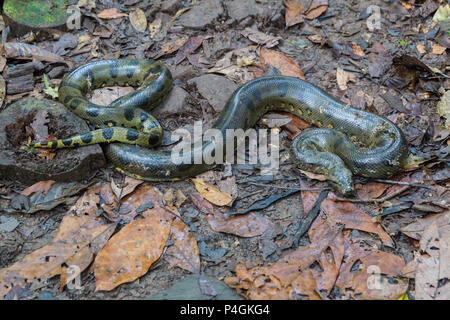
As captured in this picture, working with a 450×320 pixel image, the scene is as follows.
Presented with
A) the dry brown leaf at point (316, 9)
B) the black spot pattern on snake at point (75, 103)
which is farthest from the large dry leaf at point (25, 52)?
the dry brown leaf at point (316, 9)

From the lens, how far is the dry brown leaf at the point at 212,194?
254 inches

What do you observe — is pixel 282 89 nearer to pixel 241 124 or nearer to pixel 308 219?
pixel 241 124

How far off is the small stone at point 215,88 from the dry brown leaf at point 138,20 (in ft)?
7.35

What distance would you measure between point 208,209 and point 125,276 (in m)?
1.63

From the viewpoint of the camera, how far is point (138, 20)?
9555 mm

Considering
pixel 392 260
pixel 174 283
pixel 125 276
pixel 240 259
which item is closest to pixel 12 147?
pixel 125 276

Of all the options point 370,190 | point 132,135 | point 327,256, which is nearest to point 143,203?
point 132,135

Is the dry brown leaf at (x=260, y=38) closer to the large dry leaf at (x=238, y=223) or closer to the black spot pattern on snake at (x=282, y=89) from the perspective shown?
the black spot pattern on snake at (x=282, y=89)

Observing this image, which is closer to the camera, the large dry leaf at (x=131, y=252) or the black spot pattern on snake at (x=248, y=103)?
the large dry leaf at (x=131, y=252)

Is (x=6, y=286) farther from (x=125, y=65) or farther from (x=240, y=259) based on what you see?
(x=125, y=65)

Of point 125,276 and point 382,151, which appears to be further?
point 382,151

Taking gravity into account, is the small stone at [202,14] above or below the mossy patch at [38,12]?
above

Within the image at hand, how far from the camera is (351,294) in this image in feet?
17.2

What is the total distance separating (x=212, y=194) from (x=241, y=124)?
1.54m
